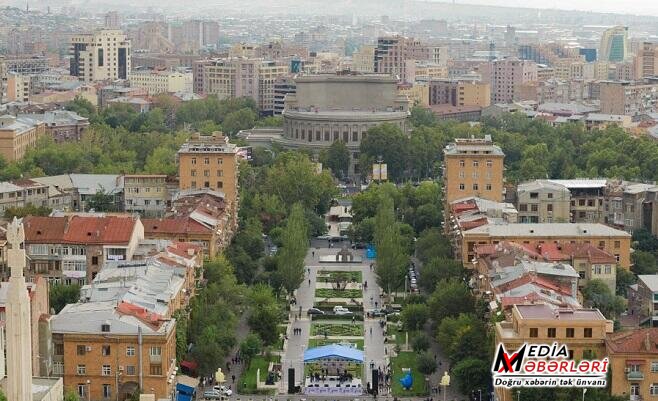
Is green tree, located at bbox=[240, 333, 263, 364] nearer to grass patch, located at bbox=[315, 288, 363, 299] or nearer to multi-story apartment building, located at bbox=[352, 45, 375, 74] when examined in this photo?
grass patch, located at bbox=[315, 288, 363, 299]

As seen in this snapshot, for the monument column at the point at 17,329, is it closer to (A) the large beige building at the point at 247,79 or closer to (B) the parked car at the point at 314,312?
(B) the parked car at the point at 314,312

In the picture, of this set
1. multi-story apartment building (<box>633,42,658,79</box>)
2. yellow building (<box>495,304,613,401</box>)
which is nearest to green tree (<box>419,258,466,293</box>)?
yellow building (<box>495,304,613,401</box>)

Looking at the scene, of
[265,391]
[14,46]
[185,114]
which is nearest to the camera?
[265,391]

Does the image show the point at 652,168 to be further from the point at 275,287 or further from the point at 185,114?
the point at 185,114

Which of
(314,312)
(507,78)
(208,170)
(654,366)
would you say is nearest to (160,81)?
(507,78)

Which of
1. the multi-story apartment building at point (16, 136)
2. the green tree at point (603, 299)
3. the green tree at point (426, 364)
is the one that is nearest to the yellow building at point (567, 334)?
the green tree at point (426, 364)

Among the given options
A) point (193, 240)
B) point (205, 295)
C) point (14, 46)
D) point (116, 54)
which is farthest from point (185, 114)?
point (14, 46)

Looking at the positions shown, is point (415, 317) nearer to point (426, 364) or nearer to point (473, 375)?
point (426, 364)
